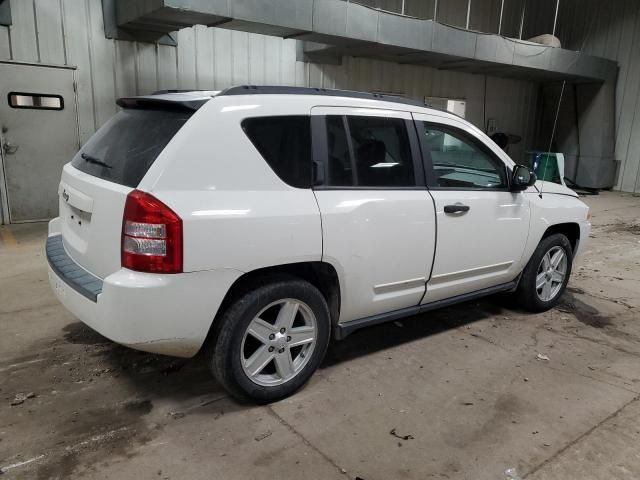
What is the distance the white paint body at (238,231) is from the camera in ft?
8.03

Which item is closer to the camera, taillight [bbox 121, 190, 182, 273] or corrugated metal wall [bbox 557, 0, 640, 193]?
taillight [bbox 121, 190, 182, 273]

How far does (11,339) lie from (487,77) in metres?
13.0

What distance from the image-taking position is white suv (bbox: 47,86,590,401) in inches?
96.5

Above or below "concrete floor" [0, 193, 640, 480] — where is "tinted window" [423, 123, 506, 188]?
above

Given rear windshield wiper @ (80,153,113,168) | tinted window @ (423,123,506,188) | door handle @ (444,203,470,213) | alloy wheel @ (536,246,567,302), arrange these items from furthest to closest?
alloy wheel @ (536,246,567,302)
tinted window @ (423,123,506,188)
door handle @ (444,203,470,213)
rear windshield wiper @ (80,153,113,168)

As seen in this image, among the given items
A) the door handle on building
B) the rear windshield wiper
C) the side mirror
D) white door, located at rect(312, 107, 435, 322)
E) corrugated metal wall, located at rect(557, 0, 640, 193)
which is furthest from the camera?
corrugated metal wall, located at rect(557, 0, 640, 193)

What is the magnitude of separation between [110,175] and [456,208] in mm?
2181

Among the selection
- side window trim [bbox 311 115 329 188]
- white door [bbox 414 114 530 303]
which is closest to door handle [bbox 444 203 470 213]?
white door [bbox 414 114 530 303]

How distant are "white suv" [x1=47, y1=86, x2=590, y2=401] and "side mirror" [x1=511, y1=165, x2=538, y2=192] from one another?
0.21 meters

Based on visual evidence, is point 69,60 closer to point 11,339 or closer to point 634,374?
point 11,339

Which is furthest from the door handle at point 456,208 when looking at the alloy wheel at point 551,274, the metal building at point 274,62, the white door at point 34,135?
the white door at point 34,135

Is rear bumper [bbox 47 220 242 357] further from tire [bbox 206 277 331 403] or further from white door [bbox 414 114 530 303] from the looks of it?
white door [bbox 414 114 530 303]

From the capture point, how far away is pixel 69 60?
727 cm

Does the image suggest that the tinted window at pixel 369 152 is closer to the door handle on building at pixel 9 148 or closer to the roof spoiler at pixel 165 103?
the roof spoiler at pixel 165 103
